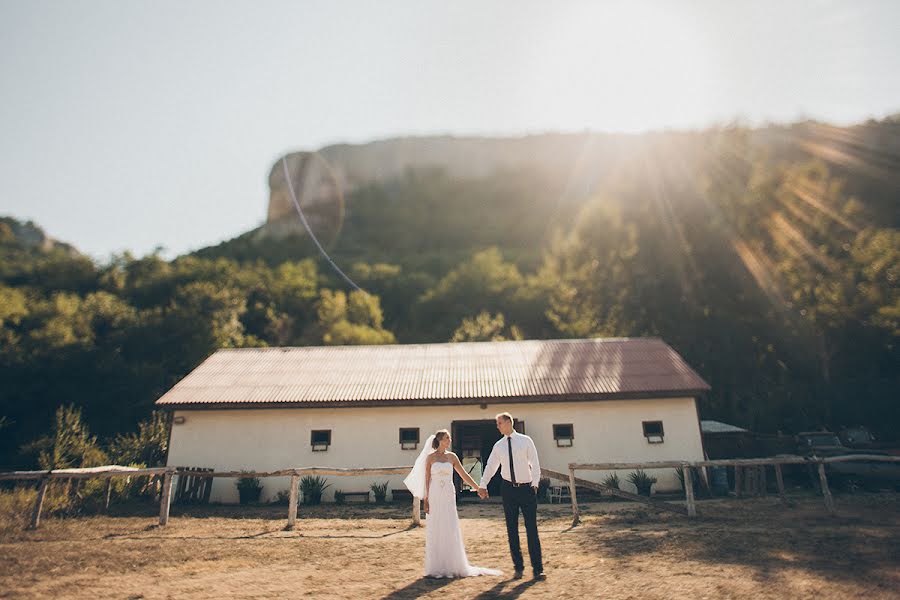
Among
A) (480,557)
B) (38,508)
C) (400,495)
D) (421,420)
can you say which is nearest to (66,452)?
(38,508)

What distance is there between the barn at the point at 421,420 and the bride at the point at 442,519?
30.4 feet

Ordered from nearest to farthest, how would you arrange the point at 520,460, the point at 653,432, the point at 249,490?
1. the point at 520,460
2. the point at 249,490
3. the point at 653,432

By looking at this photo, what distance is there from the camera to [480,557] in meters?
A: 7.63

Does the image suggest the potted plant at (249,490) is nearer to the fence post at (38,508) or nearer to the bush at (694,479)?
the fence post at (38,508)

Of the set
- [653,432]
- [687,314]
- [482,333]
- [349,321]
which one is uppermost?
[349,321]

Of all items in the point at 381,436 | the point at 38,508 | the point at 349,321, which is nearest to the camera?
the point at 38,508

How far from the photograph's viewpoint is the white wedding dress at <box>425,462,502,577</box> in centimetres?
636

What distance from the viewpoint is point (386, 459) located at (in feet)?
52.5

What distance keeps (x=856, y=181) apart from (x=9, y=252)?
98.8 meters

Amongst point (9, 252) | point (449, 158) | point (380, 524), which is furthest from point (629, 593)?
point (449, 158)

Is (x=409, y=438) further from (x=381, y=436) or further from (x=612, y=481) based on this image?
(x=612, y=481)

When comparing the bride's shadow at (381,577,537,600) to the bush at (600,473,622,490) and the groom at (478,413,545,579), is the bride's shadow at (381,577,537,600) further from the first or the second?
the bush at (600,473,622,490)

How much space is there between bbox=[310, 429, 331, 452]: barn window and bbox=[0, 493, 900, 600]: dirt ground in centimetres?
460

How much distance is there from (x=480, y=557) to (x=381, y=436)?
8.98m
